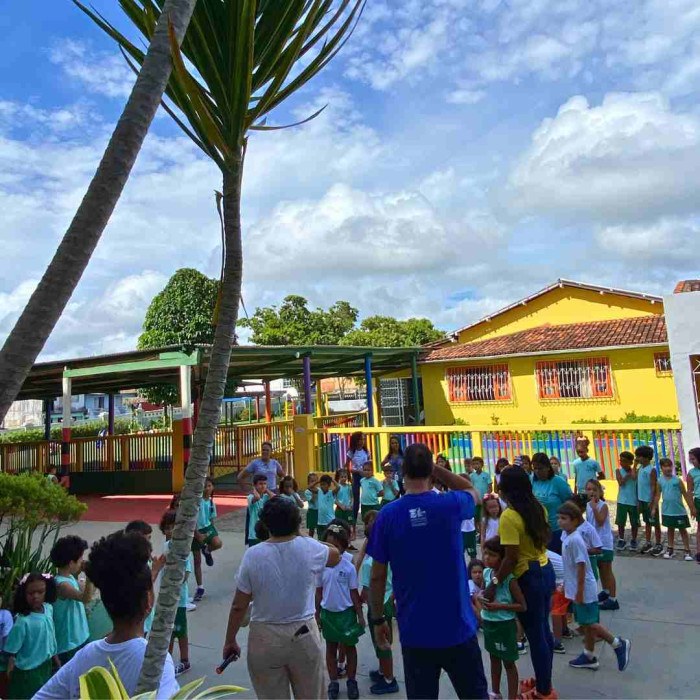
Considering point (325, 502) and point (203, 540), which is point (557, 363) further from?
point (203, 540)

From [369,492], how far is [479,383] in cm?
1214

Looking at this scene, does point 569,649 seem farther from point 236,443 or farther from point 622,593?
point 236,443

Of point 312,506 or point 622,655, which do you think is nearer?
point 622,655

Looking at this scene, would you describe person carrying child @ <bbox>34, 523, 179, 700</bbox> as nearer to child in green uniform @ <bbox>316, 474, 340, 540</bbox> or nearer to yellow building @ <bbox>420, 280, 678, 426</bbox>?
child in green uniform @ <bbox>316, 474, 340, 540</bbox>

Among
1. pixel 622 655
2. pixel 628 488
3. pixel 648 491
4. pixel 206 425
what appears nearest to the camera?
pixel 206 425

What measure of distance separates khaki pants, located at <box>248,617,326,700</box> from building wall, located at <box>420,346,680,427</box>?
49.4 feet

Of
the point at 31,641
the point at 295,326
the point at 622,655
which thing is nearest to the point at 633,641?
the point at 622,655

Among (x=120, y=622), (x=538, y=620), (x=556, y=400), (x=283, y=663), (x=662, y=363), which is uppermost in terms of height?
(x=662, y=363)

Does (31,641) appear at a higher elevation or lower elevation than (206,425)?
lower

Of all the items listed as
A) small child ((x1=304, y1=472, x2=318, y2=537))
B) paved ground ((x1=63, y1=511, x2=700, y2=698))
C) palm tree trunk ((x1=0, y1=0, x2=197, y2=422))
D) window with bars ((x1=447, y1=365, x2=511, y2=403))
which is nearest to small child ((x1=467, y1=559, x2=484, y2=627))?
paved ground ((x1=63, y1=511, x2=700, y2=698))

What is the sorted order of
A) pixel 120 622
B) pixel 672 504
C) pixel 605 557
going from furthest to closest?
pixel 672 504 < pixel 605 557 < pixel 120 622

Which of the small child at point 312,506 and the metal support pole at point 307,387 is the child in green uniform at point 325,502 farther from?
the metal support pole at point 307,387

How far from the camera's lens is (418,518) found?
8.91 feet

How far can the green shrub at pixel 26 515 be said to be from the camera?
481 centimetres
